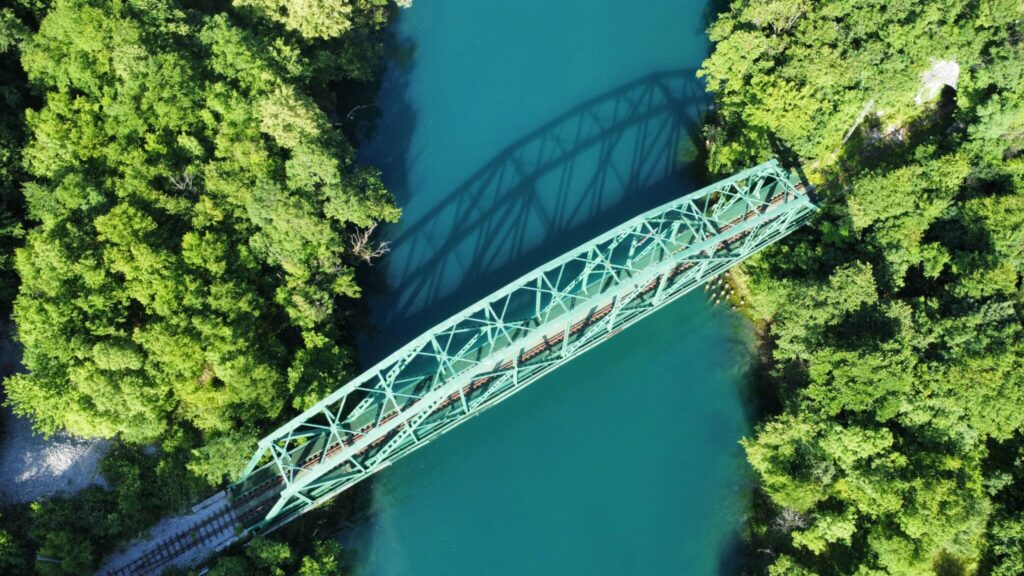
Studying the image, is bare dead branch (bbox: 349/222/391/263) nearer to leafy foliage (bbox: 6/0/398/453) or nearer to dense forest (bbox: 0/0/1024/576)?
dense forest (bbox: 0/0/1024/576)

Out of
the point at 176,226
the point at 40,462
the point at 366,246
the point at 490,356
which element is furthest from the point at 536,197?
the point at 40,462

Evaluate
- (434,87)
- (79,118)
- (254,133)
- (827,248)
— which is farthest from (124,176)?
(827,248)

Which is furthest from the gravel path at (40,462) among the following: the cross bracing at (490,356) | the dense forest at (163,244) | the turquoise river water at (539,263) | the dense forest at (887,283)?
the dense forest at (887,283)

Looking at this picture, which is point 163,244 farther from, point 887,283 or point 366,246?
point 887,283

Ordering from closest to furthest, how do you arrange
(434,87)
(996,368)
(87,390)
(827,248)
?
(87,390), (996,368), (827,248), (434,87)

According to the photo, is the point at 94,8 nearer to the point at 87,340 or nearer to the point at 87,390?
the point at 87,340

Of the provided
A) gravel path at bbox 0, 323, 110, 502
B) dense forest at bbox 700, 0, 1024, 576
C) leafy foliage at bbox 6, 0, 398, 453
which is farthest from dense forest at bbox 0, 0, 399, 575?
dense forest at bbox 700, 0, 1024, 576

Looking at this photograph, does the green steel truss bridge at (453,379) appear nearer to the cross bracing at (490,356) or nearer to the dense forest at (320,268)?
the cross bracing at (490,356)
